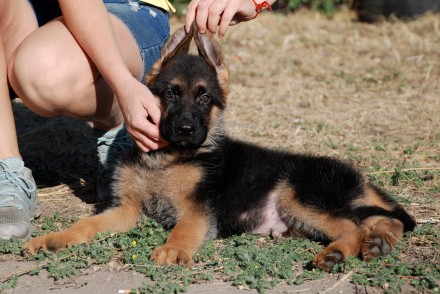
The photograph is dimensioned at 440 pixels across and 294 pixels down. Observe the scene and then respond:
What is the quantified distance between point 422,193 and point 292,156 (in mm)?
936

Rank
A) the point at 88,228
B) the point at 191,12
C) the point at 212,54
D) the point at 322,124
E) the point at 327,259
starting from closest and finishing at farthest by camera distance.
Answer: the point at 327,259 → the point at 88,228 → the point at 191,12 → the point at 212,54 → the point at 322,124

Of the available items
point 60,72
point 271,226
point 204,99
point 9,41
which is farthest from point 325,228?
point 9,41

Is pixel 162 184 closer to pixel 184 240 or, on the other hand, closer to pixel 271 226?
pixel 184 240

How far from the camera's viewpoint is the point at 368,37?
9.05 meters

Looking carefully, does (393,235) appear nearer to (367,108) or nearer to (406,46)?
(367,108)

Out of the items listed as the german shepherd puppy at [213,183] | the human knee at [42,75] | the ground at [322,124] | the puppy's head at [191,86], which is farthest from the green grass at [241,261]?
the human knee at [42,75]

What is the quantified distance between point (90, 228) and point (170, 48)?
1.13 m

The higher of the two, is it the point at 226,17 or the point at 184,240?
the point at 226,17

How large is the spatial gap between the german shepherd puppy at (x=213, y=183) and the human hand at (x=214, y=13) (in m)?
0.13

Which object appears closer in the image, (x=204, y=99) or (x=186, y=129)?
(x=186, y=129)

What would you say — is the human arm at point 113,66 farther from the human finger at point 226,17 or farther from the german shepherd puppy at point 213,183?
the human finger at point 226,17

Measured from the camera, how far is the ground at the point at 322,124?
3.13 m

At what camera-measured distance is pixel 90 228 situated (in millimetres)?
3605

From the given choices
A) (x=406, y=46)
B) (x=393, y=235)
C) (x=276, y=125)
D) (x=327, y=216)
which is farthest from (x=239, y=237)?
(x=406, y=46)
